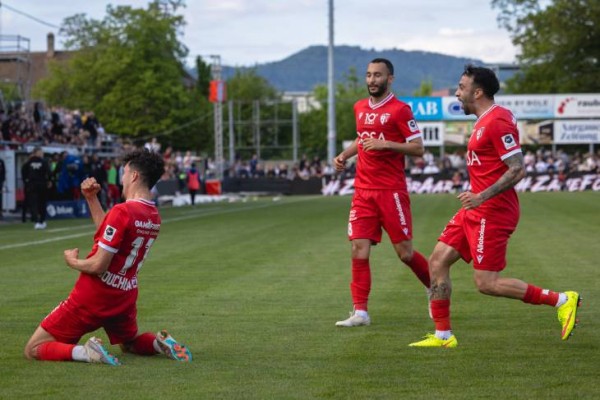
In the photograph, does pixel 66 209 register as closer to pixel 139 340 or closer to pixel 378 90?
pixel 378 90

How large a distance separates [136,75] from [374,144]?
275 ft

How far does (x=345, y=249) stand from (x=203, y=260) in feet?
10.6

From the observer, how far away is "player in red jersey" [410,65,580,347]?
9.34 meters

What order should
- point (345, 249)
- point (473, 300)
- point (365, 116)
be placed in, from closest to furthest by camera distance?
1. point (365, 116)
2. point (473, 300)
3. point (345, 249)

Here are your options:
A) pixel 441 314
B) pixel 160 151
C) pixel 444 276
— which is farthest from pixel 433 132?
pixel 441 314

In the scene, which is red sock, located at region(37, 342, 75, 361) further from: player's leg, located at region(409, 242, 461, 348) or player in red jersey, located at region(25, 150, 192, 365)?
player's leg, located at region(409, 242, 461, 348)

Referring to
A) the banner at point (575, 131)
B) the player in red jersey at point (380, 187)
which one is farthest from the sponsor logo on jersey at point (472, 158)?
the banner at point (575, 131)

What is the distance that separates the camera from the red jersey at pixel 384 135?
36.6ft

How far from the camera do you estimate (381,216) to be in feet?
37.1

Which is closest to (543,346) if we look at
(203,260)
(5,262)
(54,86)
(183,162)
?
(203,260)

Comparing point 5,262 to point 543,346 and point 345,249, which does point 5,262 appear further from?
point 543,346

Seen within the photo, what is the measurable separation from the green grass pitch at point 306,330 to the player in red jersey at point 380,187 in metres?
0.54

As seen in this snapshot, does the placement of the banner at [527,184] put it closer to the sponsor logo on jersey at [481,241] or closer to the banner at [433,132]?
the banner at [433,132]

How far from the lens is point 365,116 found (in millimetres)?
11281
